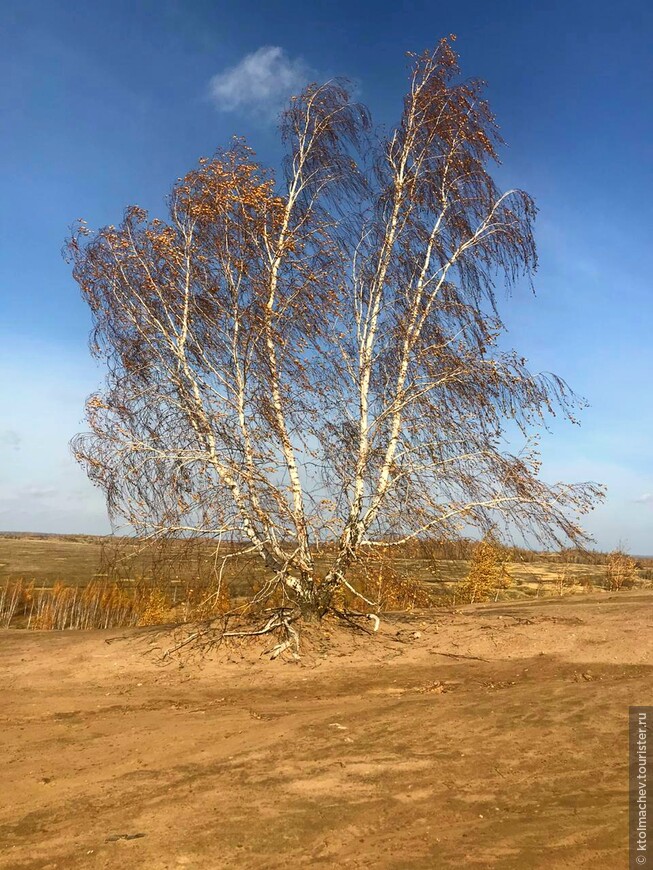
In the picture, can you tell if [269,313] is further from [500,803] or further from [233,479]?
[500,803]

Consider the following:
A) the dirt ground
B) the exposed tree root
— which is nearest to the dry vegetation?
the exposed tree root

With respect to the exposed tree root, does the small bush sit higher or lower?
higher

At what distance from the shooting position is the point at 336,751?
5.34m

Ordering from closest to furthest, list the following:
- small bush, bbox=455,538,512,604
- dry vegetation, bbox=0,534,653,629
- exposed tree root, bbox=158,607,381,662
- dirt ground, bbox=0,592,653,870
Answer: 1. dirt ground, bbox=0,592,653,870
2. dry vegetation, bbox=0,534,653,629
3. exposed tree root, bbox=158,607,381,662
4. small bush, bbox=455,538,512,604

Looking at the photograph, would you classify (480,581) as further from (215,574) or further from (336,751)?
(336,751)

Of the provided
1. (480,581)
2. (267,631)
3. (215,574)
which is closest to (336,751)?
(215,574)

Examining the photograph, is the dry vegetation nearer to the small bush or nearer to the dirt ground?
the small bush

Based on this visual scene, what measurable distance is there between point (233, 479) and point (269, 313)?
97.5 inches

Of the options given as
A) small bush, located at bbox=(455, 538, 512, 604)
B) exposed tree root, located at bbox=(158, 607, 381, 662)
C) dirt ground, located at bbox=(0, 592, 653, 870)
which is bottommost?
dirt ground, located at bbox=(0, 592, 653, 870)

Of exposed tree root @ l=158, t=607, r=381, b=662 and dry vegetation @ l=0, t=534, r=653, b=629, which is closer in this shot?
dry vegetation @ l=0, t=534, r=653, b=629

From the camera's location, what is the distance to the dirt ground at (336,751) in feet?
12.7

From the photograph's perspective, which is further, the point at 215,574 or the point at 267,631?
the point at 267,631

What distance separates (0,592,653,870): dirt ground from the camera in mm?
3861

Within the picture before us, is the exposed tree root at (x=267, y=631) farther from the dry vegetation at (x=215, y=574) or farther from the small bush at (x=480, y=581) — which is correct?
the small bush at (x=480, y=581)
